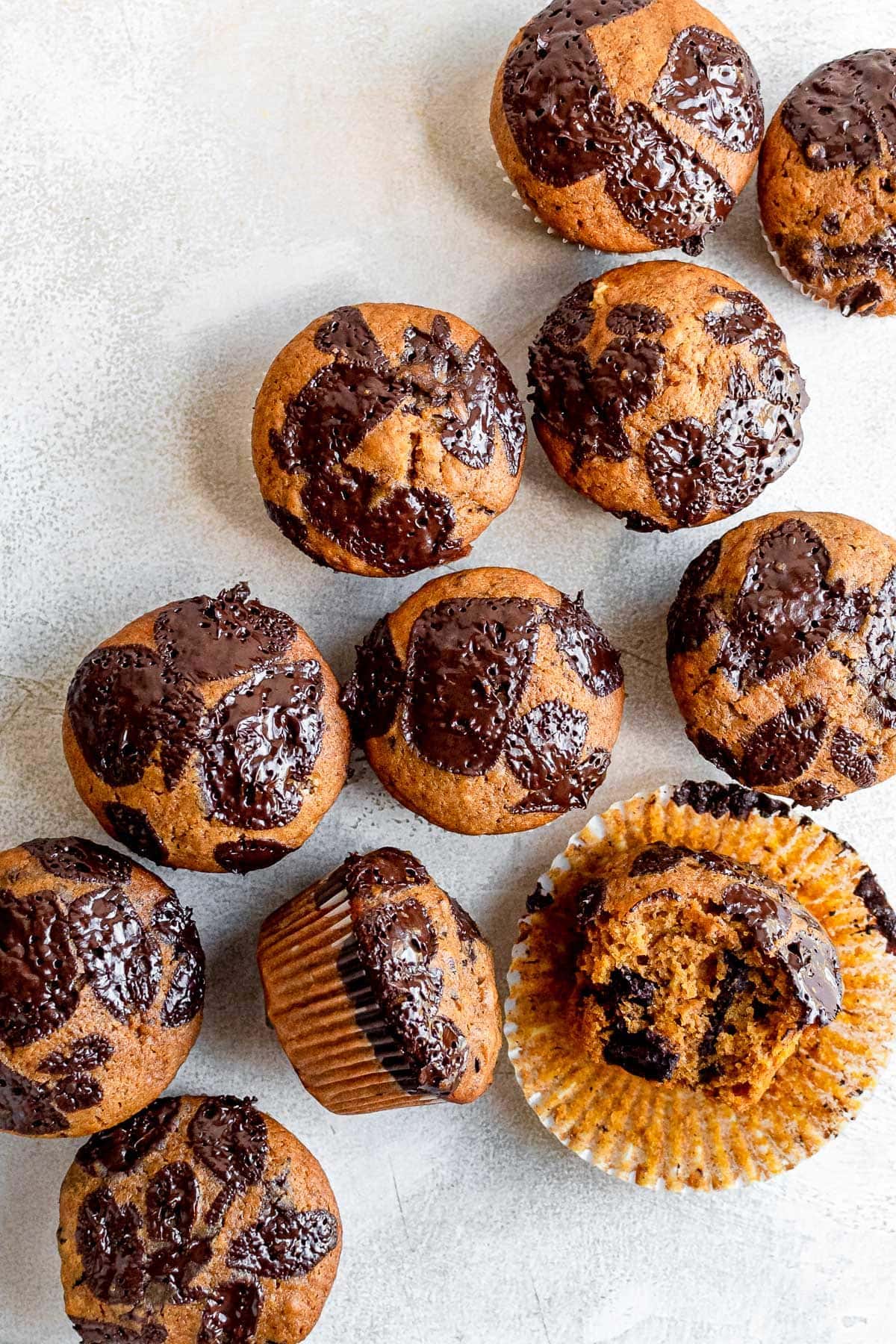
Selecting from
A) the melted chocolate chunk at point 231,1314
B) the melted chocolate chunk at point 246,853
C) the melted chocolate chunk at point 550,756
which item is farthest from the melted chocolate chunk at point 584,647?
the melted chocolate chunk at point 231,1314

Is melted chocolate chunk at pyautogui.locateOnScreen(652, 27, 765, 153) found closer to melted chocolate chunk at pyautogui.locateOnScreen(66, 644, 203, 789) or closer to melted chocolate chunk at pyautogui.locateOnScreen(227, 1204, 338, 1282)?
melted chocolate chunk at pyautogui.locateOnScreen(66, 644, 203, 789)

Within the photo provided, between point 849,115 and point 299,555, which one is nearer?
point 849,115

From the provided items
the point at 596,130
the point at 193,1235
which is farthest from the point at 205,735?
the point at 596,130

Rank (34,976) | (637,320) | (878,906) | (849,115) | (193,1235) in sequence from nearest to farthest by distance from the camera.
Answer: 1. (34,976)
2. (193,1235)
3. (637,320)
4. (849,115)
5. (878,906)

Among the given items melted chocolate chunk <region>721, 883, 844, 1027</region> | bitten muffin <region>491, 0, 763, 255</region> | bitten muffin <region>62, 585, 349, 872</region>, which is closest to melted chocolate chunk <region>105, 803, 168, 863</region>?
bitten muffin <region>62, 585, 349, 872</region>

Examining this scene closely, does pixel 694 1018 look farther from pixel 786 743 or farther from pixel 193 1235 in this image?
pixel 193 1235

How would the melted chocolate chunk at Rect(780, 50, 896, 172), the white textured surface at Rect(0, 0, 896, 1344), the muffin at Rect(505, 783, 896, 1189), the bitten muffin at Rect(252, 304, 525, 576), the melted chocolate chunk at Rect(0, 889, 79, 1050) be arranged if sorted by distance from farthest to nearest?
the white textured surface at Rect(0, 0, 896, 1344) → the melted chocolate chunk at Rect(780, 50, 896, 172) → the muffin at Rect(505, 783, 896, 1189) → the bitten muffin at Rect(252, 304, 525, 576) → the melted chocolate chunk at Rect(0, 889, 79, 1050)

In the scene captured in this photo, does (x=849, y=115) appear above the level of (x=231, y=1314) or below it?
above

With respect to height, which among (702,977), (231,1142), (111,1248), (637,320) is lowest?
(111,1248)
